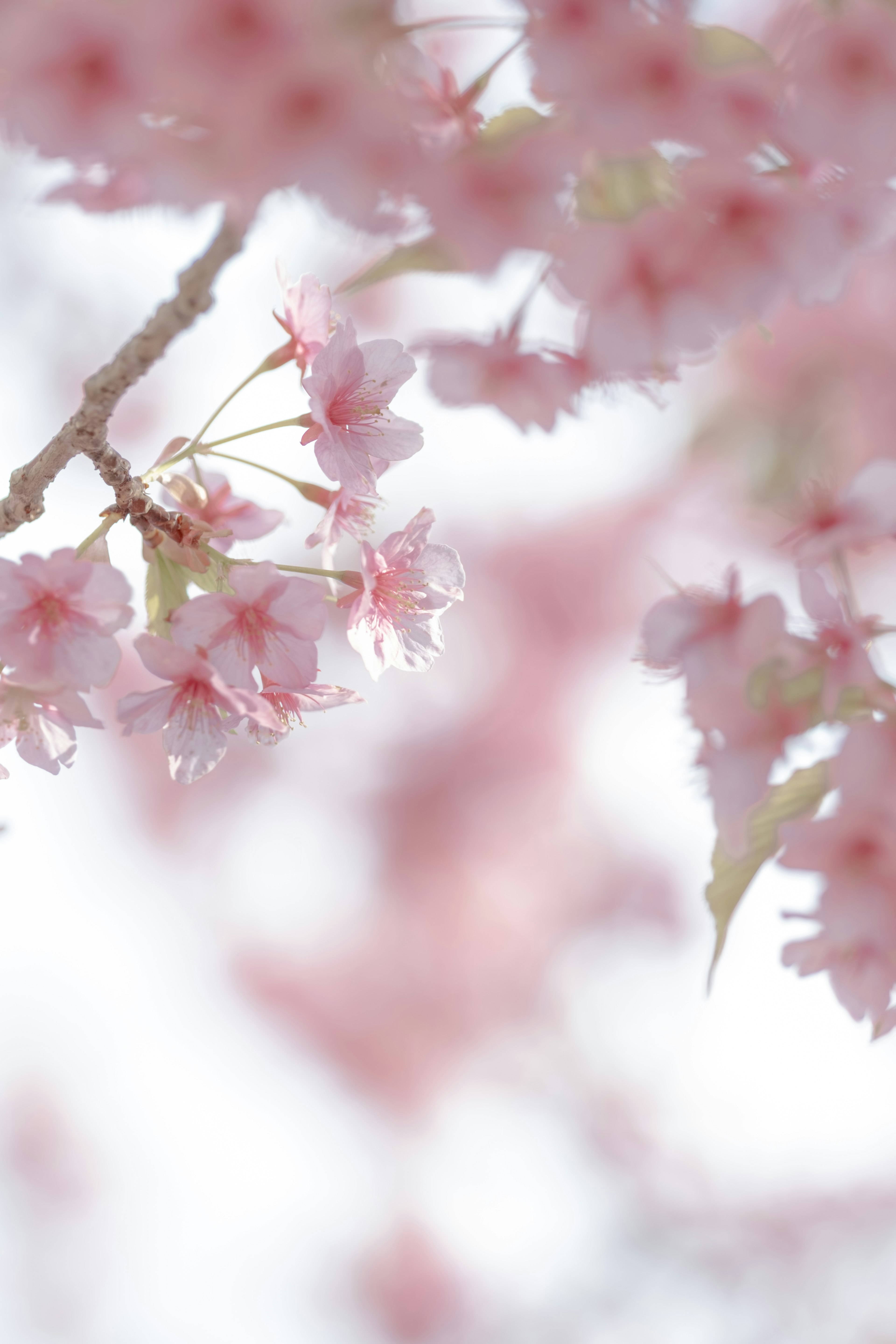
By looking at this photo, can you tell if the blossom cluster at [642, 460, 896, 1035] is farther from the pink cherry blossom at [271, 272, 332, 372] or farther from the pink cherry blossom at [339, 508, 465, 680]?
the pink cherry blossom at [271, 272, 332, 372]

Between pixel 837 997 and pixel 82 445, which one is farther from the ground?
pixel 82 445

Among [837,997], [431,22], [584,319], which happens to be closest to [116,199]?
[431,22]

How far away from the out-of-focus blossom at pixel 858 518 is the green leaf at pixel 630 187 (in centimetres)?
30

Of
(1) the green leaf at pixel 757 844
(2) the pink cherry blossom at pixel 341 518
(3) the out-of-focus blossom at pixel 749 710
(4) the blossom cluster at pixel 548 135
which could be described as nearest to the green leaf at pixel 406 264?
(4) the blossom cluster at pixel 548 135

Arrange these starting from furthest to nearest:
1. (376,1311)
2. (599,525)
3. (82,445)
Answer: (376,1311), (599,525), (82,445)

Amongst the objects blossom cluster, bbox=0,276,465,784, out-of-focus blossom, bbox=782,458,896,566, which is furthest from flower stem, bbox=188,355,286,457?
out-of-focus blossom, bbox=782,458,896,566

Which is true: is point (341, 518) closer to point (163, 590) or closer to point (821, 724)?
point (163, 590)

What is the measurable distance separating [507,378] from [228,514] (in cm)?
37

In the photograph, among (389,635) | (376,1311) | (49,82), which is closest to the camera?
(49,82)

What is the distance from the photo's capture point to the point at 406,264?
979 millimetres

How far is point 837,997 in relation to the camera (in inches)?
35.9

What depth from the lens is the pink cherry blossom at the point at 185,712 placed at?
2.65ft

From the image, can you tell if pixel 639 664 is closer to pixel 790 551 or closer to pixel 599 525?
→ pixel 790 551

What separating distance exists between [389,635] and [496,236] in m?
0.37
